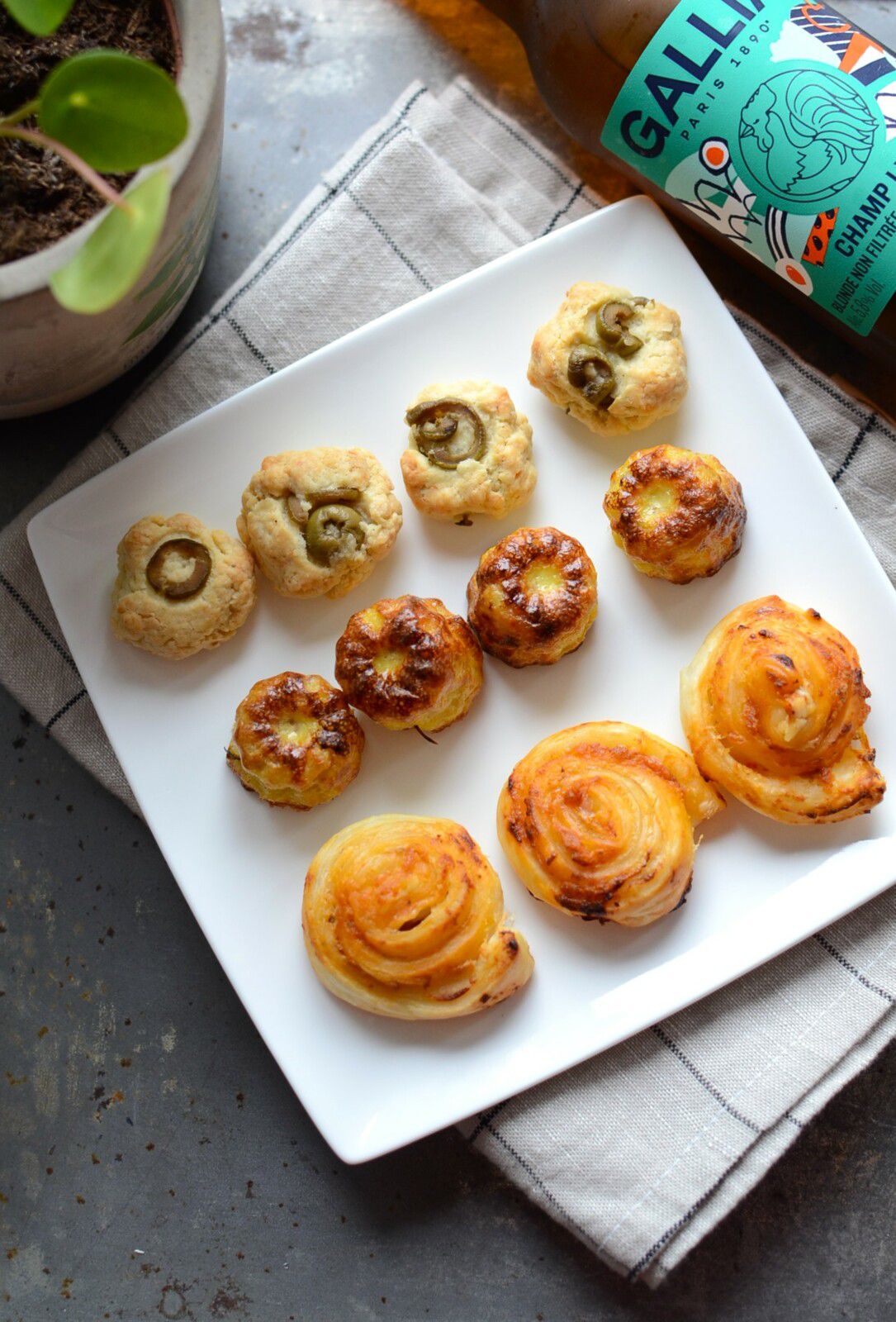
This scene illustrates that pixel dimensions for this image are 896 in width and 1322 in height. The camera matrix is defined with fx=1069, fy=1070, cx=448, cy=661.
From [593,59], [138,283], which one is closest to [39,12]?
[138,283]

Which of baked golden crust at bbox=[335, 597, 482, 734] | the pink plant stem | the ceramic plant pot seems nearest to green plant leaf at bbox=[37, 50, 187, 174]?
the pink plant stem

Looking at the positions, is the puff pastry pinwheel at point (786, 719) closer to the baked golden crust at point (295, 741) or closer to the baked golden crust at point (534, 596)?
the baked golden crust at point (534, 596)

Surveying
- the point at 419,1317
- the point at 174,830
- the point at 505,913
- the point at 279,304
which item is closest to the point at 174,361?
the point at 279,304

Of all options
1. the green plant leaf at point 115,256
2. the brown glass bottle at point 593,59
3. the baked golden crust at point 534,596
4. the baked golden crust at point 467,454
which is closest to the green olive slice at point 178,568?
the baked golden crust at point 467,454

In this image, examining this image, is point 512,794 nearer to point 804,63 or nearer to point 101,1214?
point 101,1214

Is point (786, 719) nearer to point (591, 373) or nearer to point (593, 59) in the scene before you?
point (591, 373)

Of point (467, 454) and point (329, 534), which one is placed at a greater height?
point (467, 454)
